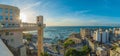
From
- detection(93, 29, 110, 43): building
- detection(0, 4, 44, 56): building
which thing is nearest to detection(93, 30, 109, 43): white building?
detection(93, 29, 110, 43): building

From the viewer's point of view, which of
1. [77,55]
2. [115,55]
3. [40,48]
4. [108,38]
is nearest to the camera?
[40,48]

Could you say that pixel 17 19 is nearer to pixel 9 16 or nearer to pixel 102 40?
pixel 9 16

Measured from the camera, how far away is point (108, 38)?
59.8 meters

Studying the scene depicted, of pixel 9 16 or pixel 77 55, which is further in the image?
pixel 77 55

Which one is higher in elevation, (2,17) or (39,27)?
(2,17)

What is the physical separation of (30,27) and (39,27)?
151cm

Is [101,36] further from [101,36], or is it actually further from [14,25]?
[14,25]

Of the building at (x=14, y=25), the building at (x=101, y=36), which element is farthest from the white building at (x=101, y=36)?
the building at (x=14, y=25)

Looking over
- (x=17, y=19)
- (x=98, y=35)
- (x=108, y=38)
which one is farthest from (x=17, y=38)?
(x=108, y=38)

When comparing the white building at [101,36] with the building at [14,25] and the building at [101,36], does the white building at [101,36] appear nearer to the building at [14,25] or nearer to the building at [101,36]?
the building at [101,36]

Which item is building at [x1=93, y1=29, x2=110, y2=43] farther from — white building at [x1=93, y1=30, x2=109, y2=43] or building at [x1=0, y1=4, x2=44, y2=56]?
building at [x1=0, y1=4, x2=44, y2=56]

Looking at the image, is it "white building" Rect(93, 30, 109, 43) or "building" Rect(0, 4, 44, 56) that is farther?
"white building" Rect(93, 30, 109, 43)

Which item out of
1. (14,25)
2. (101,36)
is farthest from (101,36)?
(14,25)

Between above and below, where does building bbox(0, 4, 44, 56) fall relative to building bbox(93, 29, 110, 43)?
above
